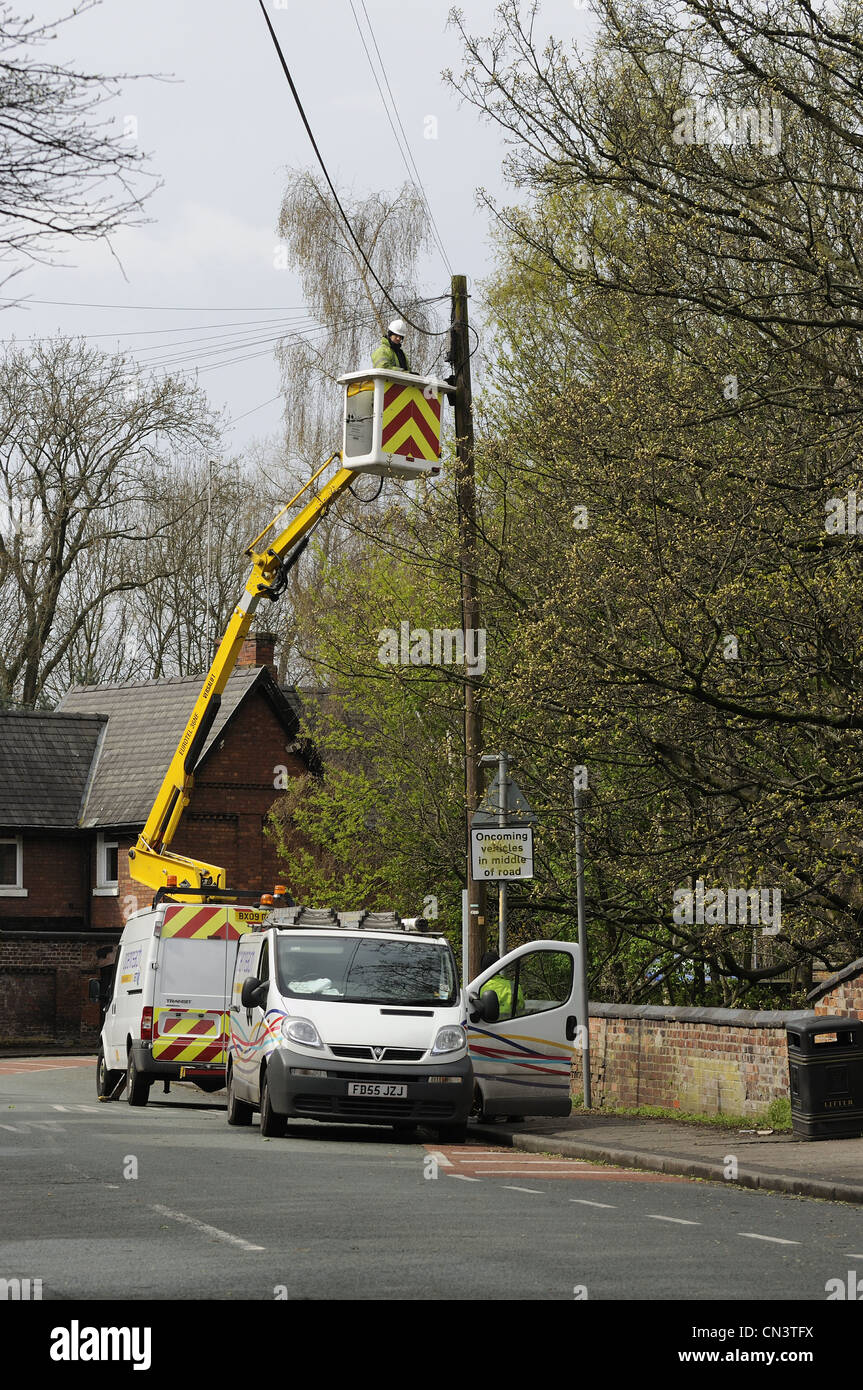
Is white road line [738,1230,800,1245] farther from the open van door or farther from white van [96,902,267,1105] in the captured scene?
white van [96,902,267,1105]

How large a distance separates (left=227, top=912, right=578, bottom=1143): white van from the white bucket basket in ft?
15.7

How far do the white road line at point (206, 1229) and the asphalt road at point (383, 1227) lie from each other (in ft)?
0.05

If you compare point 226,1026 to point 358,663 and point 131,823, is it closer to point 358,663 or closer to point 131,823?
point 358,663

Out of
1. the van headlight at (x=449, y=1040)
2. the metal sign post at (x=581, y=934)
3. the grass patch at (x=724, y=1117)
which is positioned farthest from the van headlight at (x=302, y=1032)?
the grass patch at (x=724, y=1117)

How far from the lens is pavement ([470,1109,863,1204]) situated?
1291 centimetres

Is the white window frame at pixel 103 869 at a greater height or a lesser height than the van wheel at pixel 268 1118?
greater

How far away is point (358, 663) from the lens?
23.6 meters

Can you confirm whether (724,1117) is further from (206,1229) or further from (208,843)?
(208,843)

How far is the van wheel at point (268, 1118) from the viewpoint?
16562 mm

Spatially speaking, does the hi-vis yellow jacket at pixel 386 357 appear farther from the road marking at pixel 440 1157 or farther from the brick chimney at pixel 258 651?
the brick chimney at pixel 258 651

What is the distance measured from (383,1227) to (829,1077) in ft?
21.2

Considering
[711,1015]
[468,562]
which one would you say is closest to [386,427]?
[468,562]

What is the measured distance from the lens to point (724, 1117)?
18000mm
